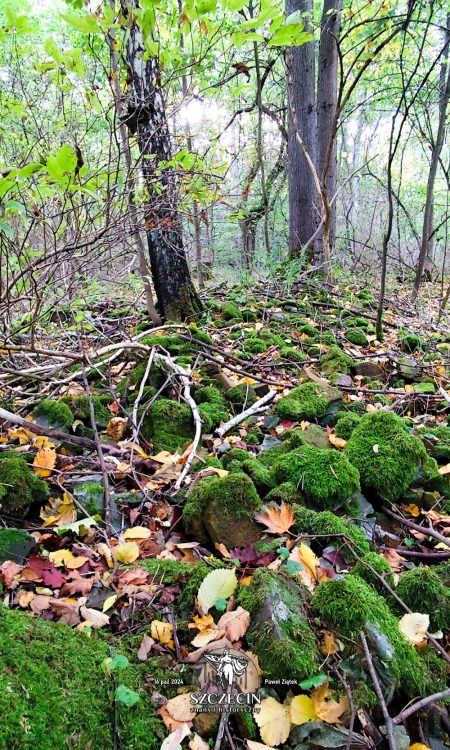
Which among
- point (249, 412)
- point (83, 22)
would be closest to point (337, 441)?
point (249, 412)

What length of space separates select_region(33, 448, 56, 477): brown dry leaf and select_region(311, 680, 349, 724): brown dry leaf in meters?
1.61

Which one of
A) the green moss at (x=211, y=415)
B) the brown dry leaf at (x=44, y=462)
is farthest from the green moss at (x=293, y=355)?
the brown dry leaf at (x=44, y=462)

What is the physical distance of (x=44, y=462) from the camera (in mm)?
2238

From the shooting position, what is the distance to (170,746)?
1.12m

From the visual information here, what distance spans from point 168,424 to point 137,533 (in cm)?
98

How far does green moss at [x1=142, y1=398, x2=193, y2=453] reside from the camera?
2751 millimetres

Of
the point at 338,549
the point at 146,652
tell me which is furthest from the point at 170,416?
the point at 146,652

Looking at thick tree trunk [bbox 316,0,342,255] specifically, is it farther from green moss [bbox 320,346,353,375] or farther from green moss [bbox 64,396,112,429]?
green moss [bbox 64,396,112,429]

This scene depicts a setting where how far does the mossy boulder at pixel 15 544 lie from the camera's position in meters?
1.65

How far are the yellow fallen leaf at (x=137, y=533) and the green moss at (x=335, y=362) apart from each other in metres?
2.50

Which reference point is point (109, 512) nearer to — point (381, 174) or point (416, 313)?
point (416, 313)

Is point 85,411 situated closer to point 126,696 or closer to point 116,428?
point 116,428

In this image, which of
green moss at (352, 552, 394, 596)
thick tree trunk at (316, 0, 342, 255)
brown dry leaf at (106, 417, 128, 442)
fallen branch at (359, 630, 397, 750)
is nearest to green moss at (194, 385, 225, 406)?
brown dry leaf at (106, 417, 128, 442)

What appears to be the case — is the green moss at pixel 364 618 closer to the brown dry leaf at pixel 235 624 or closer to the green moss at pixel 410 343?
the brown dry leaf at pixel 235 624
